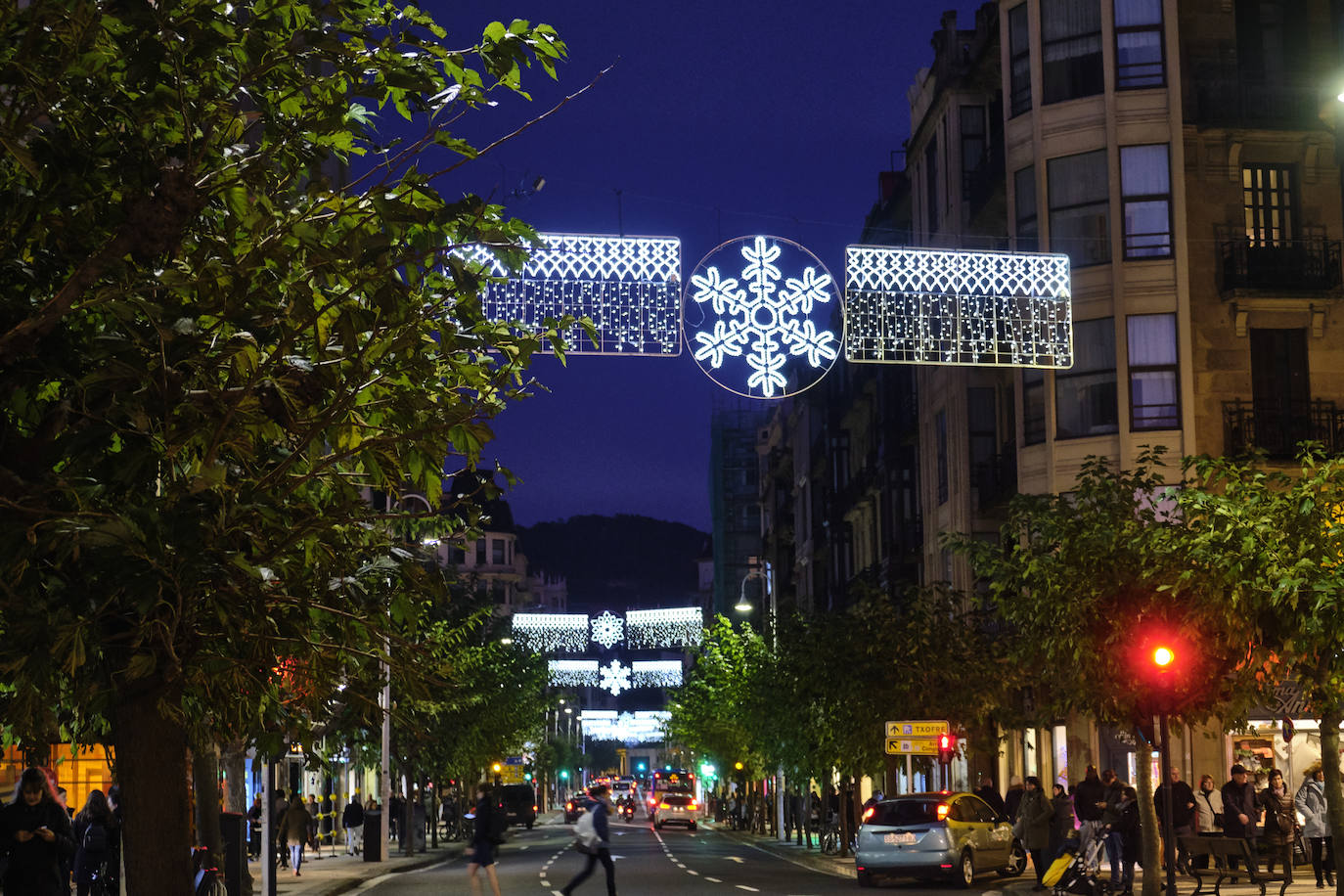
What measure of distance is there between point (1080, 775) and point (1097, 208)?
12350mm

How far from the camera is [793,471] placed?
107 metres

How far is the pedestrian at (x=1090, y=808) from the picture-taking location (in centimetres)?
2869

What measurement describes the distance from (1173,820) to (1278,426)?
14.1 metres

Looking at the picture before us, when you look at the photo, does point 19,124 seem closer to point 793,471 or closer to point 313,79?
point 313,79

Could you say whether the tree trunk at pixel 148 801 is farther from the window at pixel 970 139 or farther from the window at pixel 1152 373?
the window at pixel 970 139

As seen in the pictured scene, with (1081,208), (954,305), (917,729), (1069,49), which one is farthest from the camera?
(1069,49)

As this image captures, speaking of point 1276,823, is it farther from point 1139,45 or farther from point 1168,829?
point 1139,45

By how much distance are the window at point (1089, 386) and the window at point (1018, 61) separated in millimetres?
5678

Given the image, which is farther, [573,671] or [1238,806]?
[573,671]

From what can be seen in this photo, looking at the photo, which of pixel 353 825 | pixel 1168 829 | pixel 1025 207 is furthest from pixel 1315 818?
pixel 353 825

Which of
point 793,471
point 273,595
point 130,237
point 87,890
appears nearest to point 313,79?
point 130,237

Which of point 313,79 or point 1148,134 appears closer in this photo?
point 313,79

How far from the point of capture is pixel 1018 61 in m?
44.4

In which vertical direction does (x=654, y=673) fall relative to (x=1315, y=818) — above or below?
above
